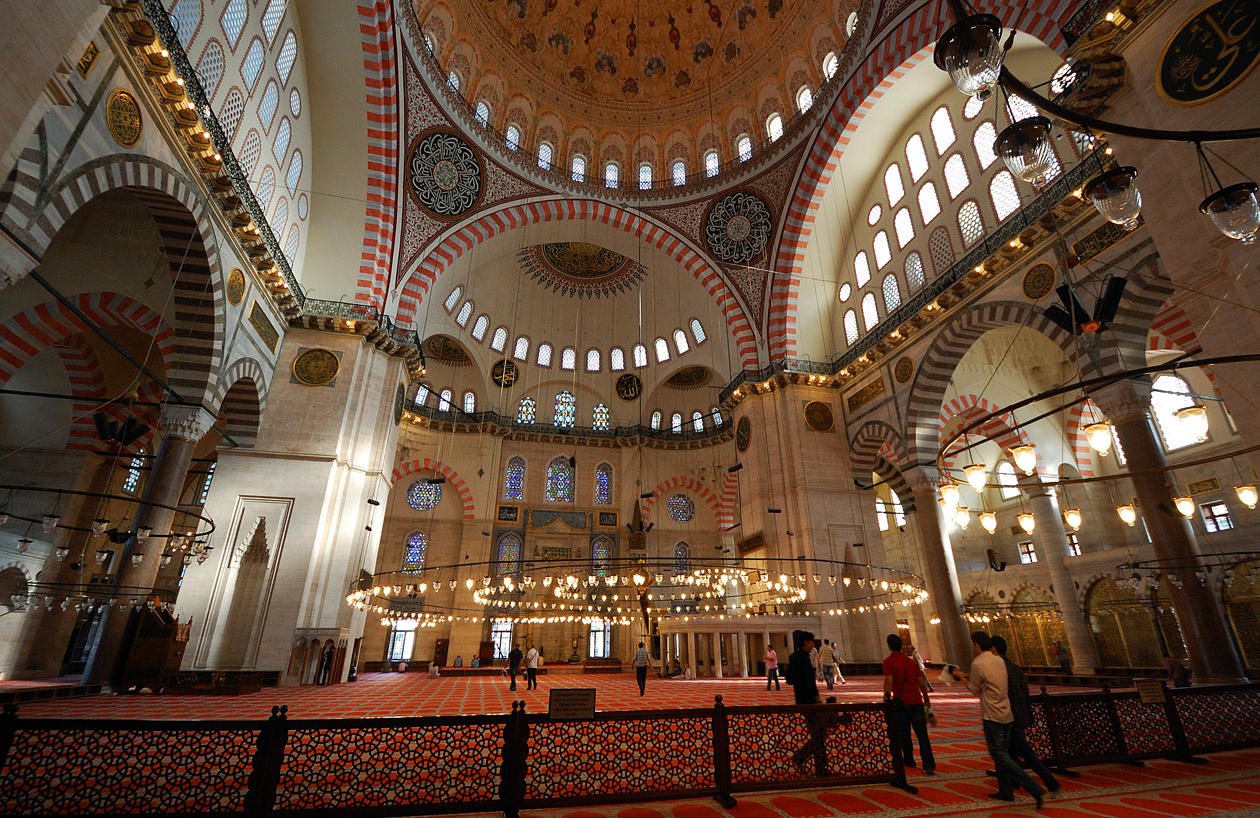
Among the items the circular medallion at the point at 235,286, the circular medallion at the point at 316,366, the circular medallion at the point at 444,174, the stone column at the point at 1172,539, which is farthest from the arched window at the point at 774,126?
the circular medallion at the point at 235,286

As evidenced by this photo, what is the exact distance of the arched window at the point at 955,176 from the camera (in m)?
11.0

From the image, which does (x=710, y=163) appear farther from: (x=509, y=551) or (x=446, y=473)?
(x=509, y=551)

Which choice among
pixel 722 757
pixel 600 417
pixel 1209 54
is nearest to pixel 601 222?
pixel 600 417

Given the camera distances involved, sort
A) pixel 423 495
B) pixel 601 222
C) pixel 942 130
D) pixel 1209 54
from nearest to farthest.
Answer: pixel 1209 54 → pixel 942 130 → pixel 601 222 → pixel 423 495

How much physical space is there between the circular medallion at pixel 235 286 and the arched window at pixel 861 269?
12.7 meters

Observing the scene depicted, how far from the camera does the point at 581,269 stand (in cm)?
1897

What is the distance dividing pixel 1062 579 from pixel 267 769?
14.4 metres

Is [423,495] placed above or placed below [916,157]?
below

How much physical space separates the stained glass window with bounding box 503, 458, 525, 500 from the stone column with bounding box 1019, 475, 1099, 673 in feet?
44.4

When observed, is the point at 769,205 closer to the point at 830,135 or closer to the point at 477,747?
the point at 830,135

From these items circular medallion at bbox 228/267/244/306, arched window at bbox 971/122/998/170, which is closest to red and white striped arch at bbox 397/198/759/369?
circular medallion at bbox 228/267/244/306

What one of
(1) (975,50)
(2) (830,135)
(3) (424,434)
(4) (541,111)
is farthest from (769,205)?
(1) (975,50)

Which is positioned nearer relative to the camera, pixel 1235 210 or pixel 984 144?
pixel 1235 210

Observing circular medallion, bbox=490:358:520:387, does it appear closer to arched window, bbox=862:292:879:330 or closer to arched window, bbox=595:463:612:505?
arched window, bbox=595:463:612:505
